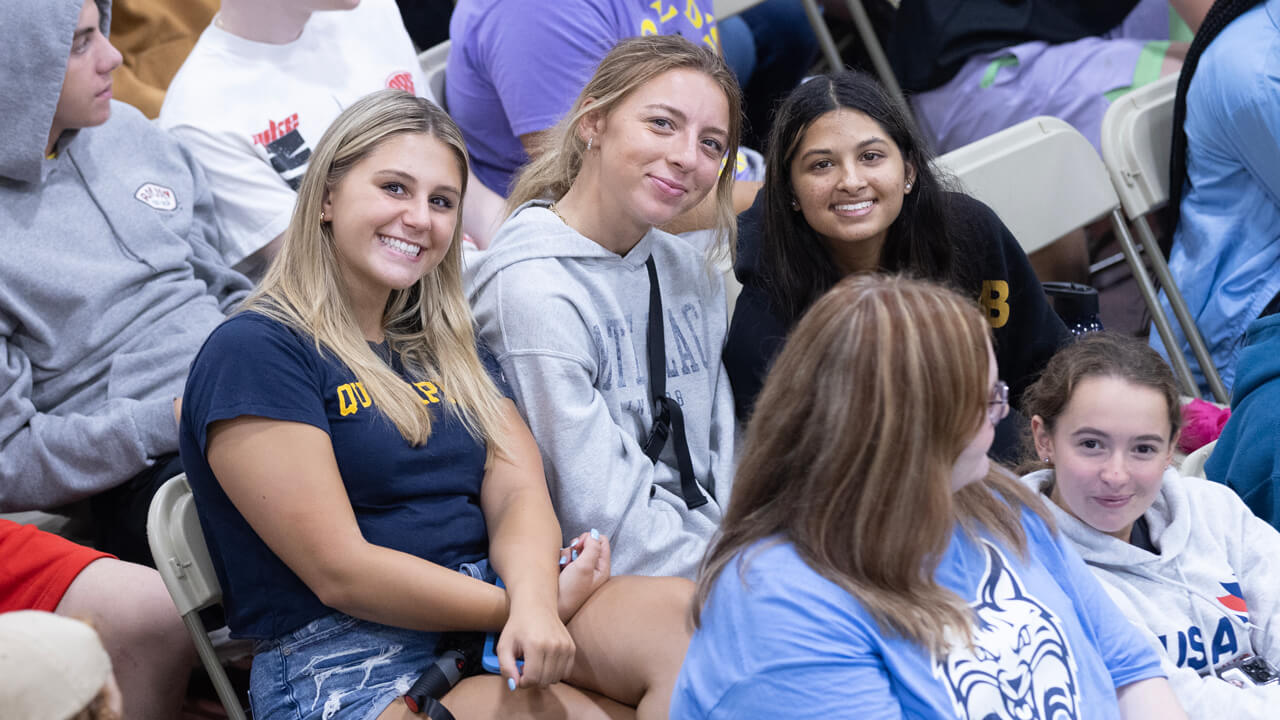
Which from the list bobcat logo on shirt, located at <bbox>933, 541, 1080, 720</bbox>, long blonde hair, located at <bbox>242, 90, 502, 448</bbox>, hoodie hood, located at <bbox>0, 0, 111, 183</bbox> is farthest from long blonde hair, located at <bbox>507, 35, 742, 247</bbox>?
bobcat logo on shirt, located at <bbox>933, 541, 1080, 720</bbox>

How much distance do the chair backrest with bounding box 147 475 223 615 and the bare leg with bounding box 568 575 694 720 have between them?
480 millimetres

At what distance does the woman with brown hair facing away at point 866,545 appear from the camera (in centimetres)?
100

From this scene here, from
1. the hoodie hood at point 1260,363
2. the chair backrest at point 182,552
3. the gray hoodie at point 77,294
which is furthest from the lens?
the hoodie hood at point 1260,363

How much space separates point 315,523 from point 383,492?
0.13 m

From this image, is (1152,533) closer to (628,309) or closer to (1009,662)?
(1009,662)

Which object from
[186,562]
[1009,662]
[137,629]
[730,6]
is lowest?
[137,629]

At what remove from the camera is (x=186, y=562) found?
1477 mm

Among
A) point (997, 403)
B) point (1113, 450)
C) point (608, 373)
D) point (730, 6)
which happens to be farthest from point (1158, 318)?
point (997, 403)

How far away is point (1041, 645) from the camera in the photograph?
1.11 m

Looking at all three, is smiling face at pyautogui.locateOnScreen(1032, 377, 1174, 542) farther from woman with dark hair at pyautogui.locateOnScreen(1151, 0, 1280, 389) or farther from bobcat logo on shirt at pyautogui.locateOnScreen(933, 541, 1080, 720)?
woman with dark hair at pyautogui.locateOnScreen(1151, 0, 1280, 389)

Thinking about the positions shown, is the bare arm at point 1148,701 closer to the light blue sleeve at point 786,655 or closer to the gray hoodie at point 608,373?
the light blue sleeve at point 786,655

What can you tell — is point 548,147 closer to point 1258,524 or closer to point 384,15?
point 384,15

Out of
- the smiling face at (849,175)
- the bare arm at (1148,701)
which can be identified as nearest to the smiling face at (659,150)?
the smiling face at (849,175)

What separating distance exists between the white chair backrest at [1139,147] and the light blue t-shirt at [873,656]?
1.72m
